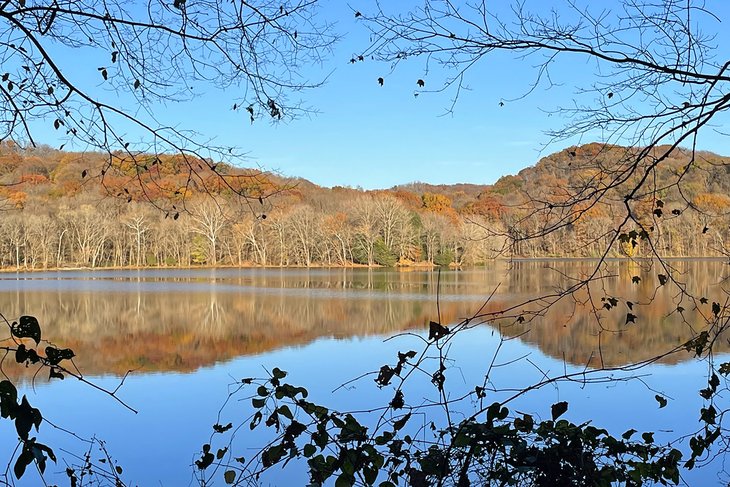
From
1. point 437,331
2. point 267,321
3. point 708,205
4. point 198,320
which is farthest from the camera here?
point 198,320

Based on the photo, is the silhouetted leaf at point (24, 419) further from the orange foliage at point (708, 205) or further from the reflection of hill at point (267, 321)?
the reflection of hill at point (267, 321)

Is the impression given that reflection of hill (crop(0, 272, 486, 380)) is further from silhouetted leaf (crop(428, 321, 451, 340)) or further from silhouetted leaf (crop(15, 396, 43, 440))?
silhouetted leaf (crop(15, 396, 43, 440))

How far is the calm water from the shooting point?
6.36 meters

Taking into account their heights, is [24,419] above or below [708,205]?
below

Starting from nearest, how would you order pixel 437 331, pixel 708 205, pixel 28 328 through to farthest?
pixel 28 328, pixel 437 331, pixel 708 205

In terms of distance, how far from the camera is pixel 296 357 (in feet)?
35.4

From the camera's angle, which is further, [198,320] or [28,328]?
[198,320]

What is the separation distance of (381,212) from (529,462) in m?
45.2

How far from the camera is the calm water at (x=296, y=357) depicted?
636 cm

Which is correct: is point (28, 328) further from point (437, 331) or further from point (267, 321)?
point (267, 321)

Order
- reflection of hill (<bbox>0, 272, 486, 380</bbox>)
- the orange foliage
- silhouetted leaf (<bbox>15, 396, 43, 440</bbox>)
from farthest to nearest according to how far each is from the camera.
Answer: reflection of hill (<bbox>0, 272, 486, 380</bbox>) → the orange foliage → silhouetted leaf (<bbox>15, 396, 43, 440</bbox>)

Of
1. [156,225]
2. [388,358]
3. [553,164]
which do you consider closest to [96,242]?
[156,225]

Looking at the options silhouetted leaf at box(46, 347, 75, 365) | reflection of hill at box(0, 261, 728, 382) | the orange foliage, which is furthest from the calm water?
silhouetted leaf at box(46, 347, 75, 365)

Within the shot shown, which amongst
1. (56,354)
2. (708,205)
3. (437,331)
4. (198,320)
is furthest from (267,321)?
(56,354)
